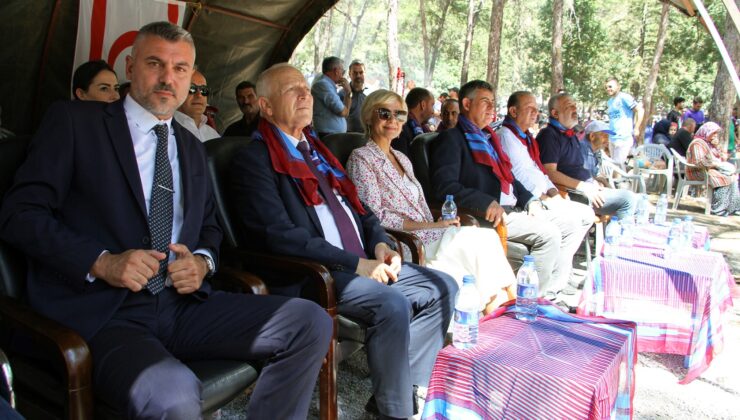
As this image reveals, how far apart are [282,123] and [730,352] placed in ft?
10.6

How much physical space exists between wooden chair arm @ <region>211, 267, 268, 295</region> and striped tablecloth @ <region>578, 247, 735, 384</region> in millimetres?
2262

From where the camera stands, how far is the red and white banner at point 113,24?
5.21m

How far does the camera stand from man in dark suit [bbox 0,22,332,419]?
1.87 m

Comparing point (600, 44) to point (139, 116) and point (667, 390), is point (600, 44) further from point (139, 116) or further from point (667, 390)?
point (139, 116)

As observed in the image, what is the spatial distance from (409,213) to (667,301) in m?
1.65

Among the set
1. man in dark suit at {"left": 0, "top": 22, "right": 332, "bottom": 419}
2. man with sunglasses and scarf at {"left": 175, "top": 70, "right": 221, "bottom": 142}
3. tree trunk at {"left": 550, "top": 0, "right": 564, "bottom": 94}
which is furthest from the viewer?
tree trunk at {"left": 550, "top": 0, "right": 564, "bottom": 94}

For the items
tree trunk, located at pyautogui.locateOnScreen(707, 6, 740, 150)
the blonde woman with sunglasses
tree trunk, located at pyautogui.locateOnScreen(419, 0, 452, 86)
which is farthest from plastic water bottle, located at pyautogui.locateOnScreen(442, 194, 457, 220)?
tree trunk, located at pyautogui.locateOnScreen(419, 0, 452, 86)

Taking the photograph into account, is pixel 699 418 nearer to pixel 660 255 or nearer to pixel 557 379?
pixel 660 255

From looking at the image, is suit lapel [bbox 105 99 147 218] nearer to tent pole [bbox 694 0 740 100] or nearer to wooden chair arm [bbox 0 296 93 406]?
wooden chair arm [bbox 0 296 93 406]

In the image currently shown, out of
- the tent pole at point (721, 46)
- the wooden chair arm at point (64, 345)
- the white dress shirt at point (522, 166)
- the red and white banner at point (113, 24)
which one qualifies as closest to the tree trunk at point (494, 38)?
the white dress shirt at point (522, 166)

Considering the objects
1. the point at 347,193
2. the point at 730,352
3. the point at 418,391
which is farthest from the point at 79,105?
the point at 730,352

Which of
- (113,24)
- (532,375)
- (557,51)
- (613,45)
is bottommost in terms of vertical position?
(532,375)

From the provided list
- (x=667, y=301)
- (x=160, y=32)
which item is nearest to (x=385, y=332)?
(x=160, y=32)

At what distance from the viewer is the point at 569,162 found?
18.5ft
